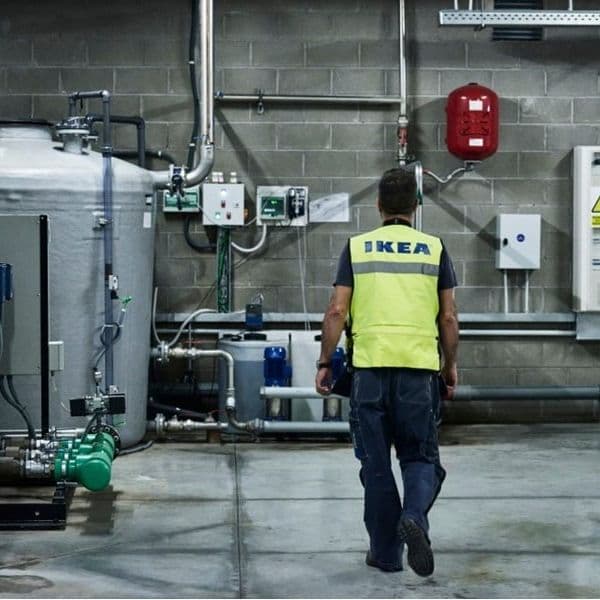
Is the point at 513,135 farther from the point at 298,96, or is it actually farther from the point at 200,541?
the point at 200,541

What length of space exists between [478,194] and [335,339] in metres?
3.81

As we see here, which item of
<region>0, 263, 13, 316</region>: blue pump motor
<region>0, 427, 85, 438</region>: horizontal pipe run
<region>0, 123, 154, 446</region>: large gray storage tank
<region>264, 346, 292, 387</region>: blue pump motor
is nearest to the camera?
<region>0, 263, 13, 316</region>: blue pump motor

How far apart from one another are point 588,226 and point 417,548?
4.19 metres

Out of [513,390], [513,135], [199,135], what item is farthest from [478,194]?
[199,135]

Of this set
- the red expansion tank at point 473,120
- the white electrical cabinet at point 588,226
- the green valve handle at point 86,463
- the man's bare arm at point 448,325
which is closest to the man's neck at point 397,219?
the man's bare arm at point 448,325

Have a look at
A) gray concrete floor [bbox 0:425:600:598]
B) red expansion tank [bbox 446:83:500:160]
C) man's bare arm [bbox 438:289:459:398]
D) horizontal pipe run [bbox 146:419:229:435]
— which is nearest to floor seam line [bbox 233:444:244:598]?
gray concrete floor [bbox 0:425:600:598]

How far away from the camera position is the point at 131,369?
711 cm

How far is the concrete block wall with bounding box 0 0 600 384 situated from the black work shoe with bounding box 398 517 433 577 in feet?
12.9

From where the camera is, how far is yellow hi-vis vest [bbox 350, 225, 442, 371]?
457cm

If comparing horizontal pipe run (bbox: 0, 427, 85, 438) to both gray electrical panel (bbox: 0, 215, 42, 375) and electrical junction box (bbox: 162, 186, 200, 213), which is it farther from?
electrical junction box (bbox: 162, 186, 200, 213)

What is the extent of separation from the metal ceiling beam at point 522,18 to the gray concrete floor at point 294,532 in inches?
95.8

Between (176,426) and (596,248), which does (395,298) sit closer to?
(176,426)

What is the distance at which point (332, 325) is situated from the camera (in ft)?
15.3

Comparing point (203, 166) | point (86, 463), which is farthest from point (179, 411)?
point (86, 463)
